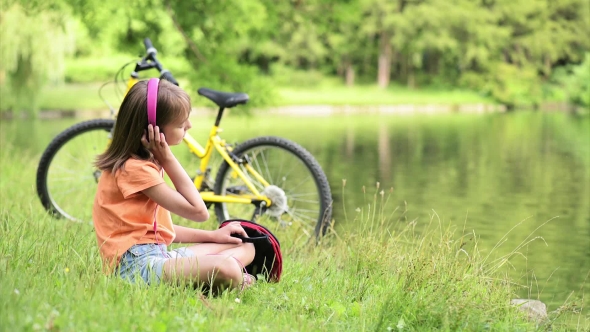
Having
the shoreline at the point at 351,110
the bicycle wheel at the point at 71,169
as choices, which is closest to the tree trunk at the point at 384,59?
the shoreline at the point at 351,110

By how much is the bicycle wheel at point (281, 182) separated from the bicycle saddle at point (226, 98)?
0.26 metres

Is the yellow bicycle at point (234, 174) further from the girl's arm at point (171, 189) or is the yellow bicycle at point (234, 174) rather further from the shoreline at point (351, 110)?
the shoreline at point (351, 110)

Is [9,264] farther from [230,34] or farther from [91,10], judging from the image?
[230,34]

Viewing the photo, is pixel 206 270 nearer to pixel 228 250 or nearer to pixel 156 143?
pixel 228 250

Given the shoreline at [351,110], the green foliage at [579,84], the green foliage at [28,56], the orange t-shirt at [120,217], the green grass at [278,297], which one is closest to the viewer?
the green grass at [278,297]

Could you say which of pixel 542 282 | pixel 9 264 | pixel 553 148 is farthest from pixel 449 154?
pixel 9 264

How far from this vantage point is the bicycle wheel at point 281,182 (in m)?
5.44

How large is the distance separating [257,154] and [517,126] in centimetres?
2249

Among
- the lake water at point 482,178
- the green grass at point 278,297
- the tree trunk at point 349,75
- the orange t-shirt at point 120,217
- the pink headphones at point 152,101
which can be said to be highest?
the pink headphones at point 152,101

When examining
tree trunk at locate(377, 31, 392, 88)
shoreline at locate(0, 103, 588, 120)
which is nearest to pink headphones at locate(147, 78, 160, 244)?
shoreline at locate(0, 103, 588, 120)

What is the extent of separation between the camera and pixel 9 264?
11.3ft

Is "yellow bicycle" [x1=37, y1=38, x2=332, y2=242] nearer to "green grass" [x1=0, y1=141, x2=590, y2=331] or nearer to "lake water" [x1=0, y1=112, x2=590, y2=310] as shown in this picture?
"lake water" [x1=0, y1=112, x2=590, y2=310]

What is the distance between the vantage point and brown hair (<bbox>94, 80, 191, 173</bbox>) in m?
3.44

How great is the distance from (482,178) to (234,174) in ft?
26.5
